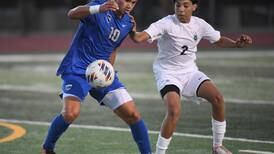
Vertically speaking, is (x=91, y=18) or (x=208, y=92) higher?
(x=91, y=18)

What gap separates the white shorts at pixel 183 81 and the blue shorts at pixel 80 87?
58 centimetres

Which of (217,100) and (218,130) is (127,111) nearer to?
(217,100)

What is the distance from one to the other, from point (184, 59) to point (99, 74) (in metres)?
1.21

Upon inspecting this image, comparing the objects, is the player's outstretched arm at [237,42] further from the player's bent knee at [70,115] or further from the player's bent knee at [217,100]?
the player's bent knee at [70,115]

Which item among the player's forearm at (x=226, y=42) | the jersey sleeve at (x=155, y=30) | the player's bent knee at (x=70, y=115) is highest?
the jersey sleeve at (x=155, y=30)

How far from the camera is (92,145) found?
31.8 ft

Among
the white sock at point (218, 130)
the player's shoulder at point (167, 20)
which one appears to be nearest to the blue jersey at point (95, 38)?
the player's shoulder at point (167, 20)

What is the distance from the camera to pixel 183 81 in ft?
29.0

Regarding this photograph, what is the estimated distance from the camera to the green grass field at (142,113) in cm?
966

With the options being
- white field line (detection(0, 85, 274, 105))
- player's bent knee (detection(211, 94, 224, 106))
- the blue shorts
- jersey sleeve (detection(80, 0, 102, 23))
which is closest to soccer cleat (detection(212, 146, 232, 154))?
player's bent knee (detection(211, 94, 224, 106))

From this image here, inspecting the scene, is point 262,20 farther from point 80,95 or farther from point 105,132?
point 80,95

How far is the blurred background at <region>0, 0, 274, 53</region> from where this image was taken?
2939cm

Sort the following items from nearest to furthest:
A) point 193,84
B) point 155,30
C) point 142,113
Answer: point 155,30
point 193,84
point 142,113

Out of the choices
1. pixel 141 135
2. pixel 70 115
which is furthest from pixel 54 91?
pixel 70 115
